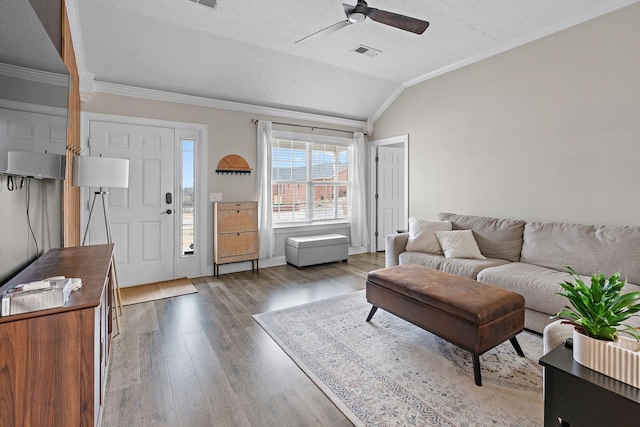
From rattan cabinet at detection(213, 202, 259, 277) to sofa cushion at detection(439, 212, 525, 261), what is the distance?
9.57ft

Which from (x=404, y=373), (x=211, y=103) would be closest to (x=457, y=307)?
(x=404, y=373)

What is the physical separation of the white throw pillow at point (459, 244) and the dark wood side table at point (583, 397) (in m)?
2.43

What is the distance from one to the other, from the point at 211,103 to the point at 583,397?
4727 mm

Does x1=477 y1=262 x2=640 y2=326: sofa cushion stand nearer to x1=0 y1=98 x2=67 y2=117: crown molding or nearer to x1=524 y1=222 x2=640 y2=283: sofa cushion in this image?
x1=524 y1=222 x2=640 y2=283: sofa cushion

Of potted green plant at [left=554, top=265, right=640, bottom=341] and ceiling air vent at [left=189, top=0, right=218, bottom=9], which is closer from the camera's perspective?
potted green plant at [left=554, top=265, right=640, bottom=341]

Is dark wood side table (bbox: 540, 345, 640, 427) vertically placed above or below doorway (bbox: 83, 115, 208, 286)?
below

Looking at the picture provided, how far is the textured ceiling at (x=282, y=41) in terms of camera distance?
3008 millimetres

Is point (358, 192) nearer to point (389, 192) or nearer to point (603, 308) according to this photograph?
point (389, 192)

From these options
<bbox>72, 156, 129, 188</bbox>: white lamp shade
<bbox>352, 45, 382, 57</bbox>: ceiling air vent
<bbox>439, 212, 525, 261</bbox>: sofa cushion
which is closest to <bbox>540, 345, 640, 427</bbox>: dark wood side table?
<bbox>439, 212, 525, 261</bbox>: sofa cushion

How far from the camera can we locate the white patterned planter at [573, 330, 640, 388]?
100 centimetres

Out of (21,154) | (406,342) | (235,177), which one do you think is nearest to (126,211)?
(235,177)

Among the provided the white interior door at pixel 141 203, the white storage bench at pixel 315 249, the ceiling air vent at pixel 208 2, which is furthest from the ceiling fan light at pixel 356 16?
the white storage bench at pixel 315 249

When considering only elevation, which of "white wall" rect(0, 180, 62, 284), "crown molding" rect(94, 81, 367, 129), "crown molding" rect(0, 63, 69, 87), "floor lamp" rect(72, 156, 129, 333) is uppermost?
"crown molding" rect(94, 81, 367, 129)

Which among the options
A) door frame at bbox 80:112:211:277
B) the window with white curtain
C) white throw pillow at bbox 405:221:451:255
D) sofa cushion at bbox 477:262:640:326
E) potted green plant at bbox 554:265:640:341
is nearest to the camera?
potted green plant at bbox 554:265:640:341
